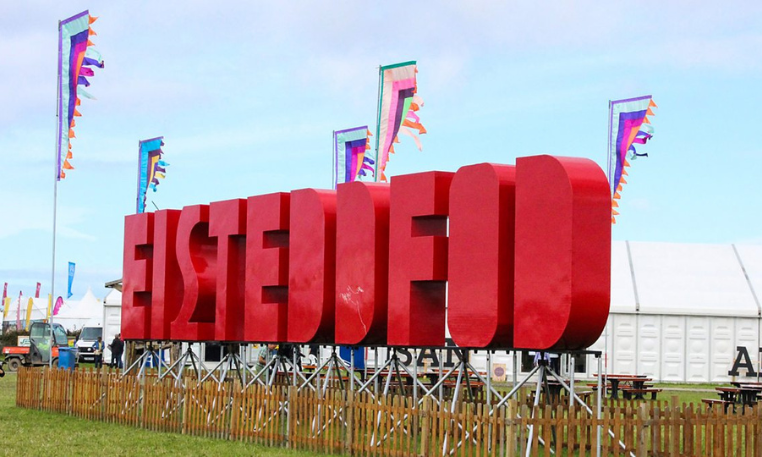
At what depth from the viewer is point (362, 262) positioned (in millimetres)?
18469

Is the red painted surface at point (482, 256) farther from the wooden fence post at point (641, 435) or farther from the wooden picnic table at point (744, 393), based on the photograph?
the wooden picnic table at point (744, 393)

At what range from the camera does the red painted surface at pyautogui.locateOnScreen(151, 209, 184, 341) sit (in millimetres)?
23625

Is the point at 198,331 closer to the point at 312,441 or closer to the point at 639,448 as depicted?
the point at 312,441

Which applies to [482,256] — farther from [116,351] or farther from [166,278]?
[116,351]

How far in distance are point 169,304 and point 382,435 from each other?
8.65m

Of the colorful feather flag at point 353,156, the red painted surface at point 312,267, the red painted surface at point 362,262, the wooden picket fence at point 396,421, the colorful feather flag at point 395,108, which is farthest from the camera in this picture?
the colorful feather flag at point 353,156

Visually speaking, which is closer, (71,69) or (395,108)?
(395,108)

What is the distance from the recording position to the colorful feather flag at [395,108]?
27.4 meters

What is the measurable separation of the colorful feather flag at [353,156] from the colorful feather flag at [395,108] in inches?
234

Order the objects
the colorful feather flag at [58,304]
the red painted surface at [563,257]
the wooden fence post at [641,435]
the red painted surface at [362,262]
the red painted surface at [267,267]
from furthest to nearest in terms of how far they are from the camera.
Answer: the colorful feather flag at [58,304] → the red painted surface at [267,267] → the red painted surface at [362,262] → the red painted surface at [563,257] → the wooden fence post at [641,435]

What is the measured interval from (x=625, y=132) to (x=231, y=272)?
13.0 meters

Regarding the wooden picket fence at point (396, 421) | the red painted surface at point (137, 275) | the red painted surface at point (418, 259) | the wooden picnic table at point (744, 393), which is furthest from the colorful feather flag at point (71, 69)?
the wooden picnic table at point (744, 393)

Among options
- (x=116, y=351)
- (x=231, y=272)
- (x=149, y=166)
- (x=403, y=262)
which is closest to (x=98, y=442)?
(x=231, y=272)

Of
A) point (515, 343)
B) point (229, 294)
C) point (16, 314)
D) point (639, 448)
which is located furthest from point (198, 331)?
point (16, 314)
